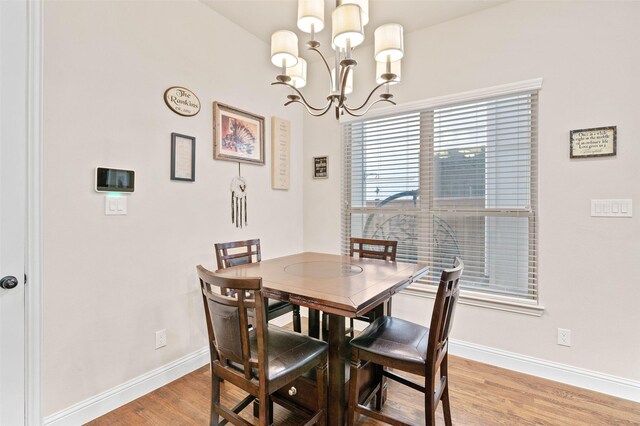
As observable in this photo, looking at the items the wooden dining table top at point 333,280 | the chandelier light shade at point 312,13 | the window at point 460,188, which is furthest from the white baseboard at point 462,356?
the chandelier light shade at point 312,13

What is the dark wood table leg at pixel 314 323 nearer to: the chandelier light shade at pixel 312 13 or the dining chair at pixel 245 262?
the dining chair at pixel 245 262

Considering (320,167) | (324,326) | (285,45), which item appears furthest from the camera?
(320,167)

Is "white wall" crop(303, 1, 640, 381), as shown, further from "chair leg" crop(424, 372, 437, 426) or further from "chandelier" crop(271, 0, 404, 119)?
"chair leg" crop(424, 372, 437, 426)

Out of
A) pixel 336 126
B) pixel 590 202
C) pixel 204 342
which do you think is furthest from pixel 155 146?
pixel 590 202

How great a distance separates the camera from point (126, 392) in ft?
6.34

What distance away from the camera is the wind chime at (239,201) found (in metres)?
2.69

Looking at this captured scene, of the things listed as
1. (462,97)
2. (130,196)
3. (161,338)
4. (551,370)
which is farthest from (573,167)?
(161,338)

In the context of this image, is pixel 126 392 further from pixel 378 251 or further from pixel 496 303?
pixel 496 303

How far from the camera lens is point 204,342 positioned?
7.99ft

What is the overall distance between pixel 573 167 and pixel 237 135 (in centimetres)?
260

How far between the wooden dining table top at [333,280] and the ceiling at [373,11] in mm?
2003

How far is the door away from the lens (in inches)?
52.8

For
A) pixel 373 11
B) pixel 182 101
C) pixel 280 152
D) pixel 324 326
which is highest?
pixel 373 11

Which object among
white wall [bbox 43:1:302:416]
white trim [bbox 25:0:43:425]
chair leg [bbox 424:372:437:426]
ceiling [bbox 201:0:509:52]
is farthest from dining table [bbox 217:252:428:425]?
ceiling [bbox 201:0:509:52]
